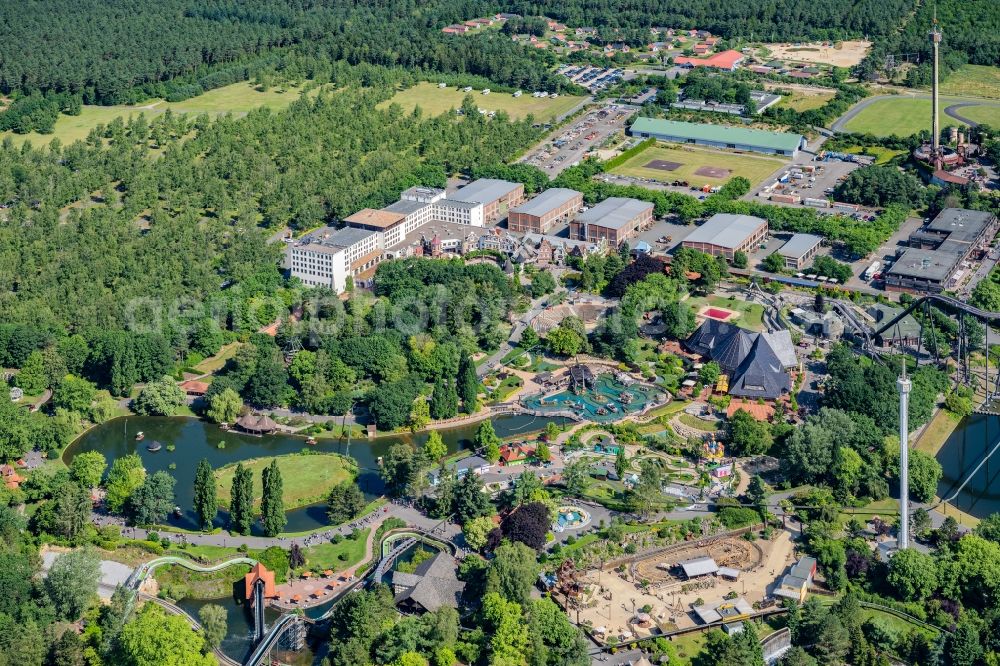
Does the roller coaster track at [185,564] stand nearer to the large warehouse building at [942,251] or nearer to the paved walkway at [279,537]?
the paved walkway at [279,537]

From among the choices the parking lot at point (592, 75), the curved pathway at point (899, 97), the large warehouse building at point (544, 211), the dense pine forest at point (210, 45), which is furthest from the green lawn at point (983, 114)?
the large warehouse building at point (544, 211)

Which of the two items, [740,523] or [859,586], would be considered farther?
[740,523]

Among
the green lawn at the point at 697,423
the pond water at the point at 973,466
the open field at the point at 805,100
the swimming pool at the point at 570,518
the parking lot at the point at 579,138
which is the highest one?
the swimming pool at the point at 570,518

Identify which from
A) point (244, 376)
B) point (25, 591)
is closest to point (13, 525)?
point (25, 591)

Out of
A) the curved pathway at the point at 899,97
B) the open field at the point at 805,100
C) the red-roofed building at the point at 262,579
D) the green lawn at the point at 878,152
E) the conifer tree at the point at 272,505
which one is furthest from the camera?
the open field at the point at 805,100

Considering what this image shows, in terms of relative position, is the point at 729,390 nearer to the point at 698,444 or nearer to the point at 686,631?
the point at 698,444

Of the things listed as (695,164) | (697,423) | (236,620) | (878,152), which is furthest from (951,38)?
(236,620)
